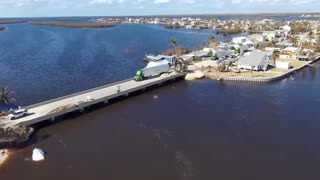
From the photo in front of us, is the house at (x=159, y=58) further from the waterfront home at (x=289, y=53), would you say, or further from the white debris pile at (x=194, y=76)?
the waterfront home at (x=289, y=53)

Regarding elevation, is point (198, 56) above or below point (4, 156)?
above

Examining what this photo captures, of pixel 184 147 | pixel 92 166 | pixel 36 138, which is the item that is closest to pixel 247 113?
pixel 184 147

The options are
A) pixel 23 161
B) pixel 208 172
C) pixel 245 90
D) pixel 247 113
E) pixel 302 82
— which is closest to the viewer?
pixel 208 172

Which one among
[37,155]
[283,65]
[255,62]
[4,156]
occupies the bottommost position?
[4,156]

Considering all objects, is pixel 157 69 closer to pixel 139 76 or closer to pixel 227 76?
pixel 139 76

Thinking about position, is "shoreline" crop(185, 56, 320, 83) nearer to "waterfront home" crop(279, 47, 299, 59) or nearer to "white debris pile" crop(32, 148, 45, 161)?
"waterfront home" crop(279, 47, 299, 59)

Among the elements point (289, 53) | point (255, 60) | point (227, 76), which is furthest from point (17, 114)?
point (289, 53)

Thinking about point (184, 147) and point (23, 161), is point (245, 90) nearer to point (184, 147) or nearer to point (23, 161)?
point (184, 147)
